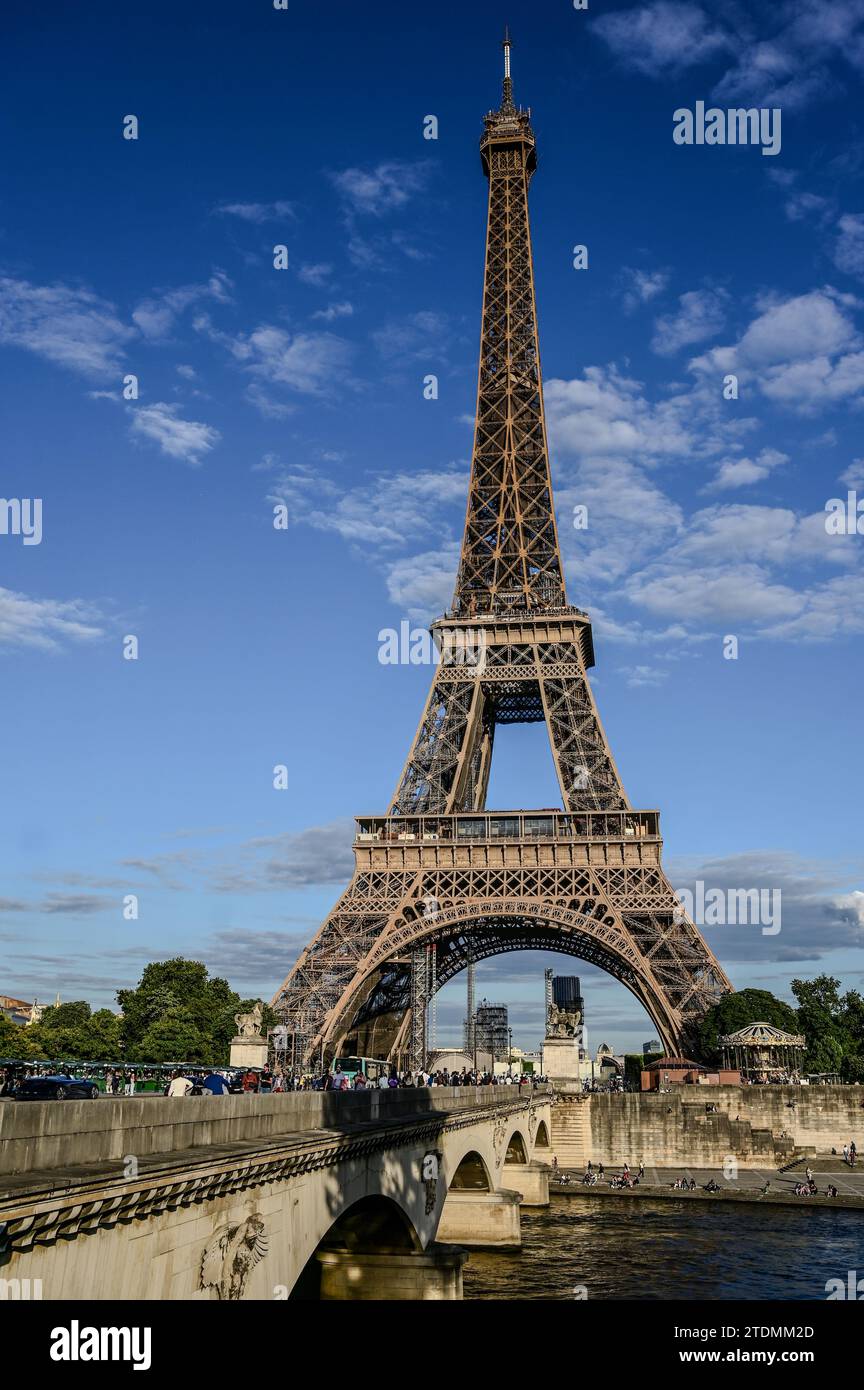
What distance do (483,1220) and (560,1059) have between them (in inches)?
1317

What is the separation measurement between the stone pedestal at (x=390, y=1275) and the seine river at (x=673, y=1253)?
6.96 meters

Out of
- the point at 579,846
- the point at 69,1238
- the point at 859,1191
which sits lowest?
the point at 859,1191

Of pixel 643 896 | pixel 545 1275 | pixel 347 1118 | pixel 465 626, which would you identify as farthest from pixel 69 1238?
pixel 465 626

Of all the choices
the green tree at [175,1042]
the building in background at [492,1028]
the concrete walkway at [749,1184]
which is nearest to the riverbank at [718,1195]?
the concrete walkway at [749,1184]

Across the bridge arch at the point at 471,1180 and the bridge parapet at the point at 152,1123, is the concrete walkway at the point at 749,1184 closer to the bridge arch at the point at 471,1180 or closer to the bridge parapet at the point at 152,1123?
the bridge arch at the point at 471,1180

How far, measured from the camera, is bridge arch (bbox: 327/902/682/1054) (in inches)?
2662

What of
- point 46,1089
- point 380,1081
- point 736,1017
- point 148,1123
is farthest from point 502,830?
point 148,1123

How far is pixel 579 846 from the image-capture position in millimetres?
74375

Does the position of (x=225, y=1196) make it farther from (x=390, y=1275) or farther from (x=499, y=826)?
(x=499, y=826)

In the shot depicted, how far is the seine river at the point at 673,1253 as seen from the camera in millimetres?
37375

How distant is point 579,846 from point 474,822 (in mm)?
7733

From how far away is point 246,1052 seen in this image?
150 ft
